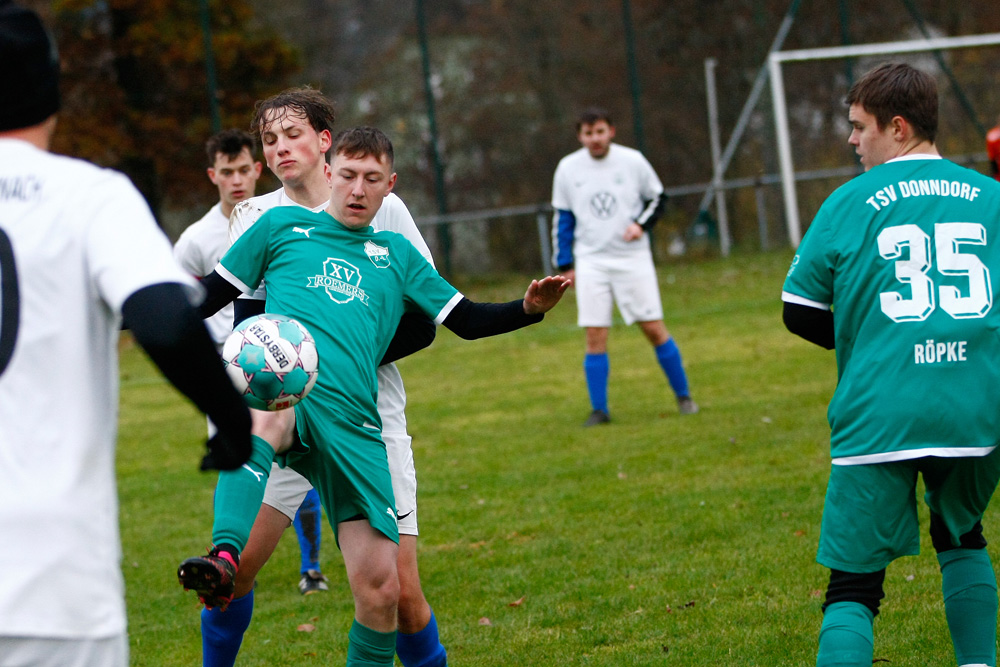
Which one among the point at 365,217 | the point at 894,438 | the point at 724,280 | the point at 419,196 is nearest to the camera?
the point at 894,438

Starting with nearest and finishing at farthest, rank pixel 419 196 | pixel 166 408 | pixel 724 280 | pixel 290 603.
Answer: pixel 290 603, pixel 166 408, pixel 724 280, pixel 419 196

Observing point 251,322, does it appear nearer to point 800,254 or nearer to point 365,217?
point 365,217

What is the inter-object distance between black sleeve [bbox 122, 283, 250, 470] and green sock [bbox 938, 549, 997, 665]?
2.25 meters

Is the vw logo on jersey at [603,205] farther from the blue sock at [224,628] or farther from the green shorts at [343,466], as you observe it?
the green shorts at [343,466]

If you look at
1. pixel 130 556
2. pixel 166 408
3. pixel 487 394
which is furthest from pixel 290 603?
pixel 166 408

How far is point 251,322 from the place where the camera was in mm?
3176

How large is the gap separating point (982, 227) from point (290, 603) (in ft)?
11.4

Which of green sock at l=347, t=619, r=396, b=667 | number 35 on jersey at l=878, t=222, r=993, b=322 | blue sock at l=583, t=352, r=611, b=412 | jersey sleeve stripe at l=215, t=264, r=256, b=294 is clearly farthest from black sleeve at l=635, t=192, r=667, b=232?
green sock at l=347, t=619, r=396, b=667

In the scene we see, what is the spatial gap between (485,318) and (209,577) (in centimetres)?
121

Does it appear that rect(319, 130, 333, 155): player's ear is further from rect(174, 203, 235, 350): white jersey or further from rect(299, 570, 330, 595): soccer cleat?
rect(299, 570, 330, 595): soccer cleat

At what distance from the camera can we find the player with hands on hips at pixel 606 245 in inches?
348

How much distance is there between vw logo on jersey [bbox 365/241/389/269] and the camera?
11.8ft

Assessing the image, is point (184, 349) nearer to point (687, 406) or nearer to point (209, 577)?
point (209, 577)

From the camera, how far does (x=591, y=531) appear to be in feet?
19.6
